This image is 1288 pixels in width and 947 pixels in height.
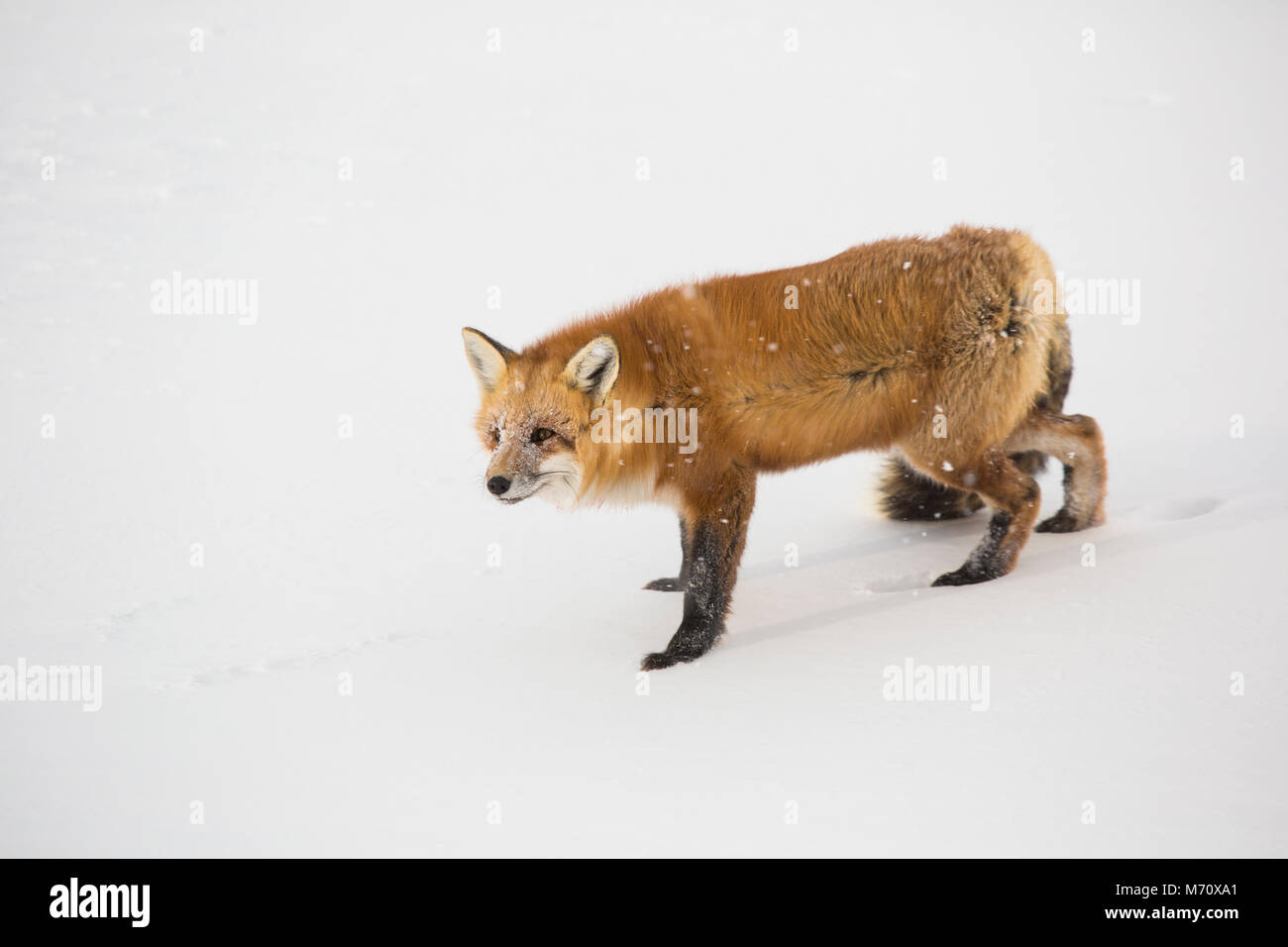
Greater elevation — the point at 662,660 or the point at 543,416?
the point at 543,416

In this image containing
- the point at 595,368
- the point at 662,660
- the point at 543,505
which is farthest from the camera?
the point at 543,505

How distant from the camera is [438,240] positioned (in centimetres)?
916

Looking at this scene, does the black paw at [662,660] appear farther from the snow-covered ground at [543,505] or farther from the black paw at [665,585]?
the black paw at [665,585]

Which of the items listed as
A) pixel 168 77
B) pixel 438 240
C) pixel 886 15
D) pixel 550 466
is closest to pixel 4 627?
pixel 550 466

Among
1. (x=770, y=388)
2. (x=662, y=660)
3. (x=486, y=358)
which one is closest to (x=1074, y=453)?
(x=770, y=388)

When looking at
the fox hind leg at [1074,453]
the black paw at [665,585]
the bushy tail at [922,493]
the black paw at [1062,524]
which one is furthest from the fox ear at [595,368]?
the black paw at [1062,524]

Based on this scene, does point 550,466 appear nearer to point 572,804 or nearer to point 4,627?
point 572,804

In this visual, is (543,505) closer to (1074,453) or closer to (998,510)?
(998,510)

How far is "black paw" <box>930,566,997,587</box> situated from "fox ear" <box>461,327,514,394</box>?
2.19 metres

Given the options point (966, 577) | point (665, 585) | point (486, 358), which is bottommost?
point (665, 585)

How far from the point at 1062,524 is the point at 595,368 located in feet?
8.54

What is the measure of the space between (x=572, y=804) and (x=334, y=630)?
5.88 feet

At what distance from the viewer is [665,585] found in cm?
508

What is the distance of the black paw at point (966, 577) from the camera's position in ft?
15.4
